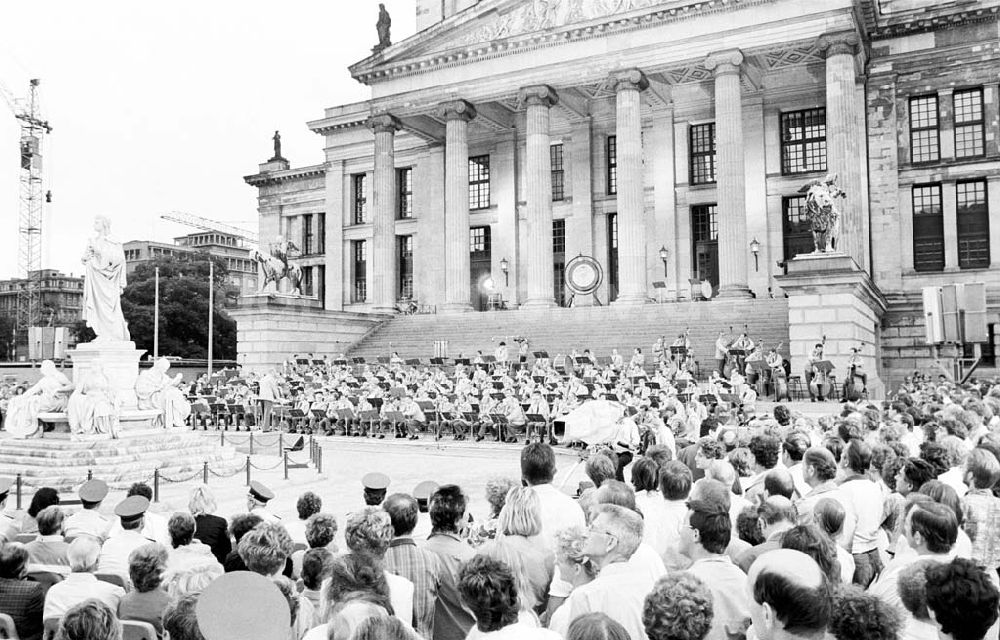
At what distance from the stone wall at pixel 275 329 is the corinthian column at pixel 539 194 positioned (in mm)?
10772

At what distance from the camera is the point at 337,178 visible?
56.5 metres

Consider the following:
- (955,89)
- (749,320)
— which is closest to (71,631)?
(749,320)

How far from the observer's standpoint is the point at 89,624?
3.81 m

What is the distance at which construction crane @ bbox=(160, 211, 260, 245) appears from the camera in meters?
155

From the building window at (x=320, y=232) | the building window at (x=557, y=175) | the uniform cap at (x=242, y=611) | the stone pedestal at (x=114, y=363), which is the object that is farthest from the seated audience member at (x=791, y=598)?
the building window at (x=320, y=232)

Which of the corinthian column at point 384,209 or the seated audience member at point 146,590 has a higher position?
the corinthian column at point 384,209

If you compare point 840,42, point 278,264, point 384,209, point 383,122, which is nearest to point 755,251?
point 840,42

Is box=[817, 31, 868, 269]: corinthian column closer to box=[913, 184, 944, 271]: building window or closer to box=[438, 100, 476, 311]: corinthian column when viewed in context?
box=[913, 184, 944, 271]: building window

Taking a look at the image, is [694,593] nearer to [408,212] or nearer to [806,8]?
[806,8]

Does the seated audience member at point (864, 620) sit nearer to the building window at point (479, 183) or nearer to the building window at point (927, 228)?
the building window at point (927, 228)

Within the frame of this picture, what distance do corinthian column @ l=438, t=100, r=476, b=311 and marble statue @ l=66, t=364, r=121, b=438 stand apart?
2804cm

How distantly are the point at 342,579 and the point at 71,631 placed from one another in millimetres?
1283

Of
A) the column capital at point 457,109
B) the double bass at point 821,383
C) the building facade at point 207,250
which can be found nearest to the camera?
the double bass at point 821,383

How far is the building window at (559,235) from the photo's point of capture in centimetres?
4959
